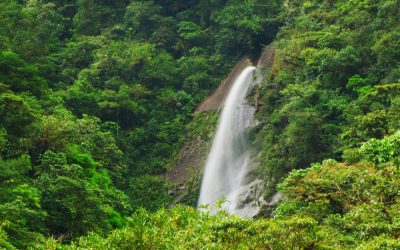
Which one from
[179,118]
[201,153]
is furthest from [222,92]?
[201,153]

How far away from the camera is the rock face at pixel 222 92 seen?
33.2 metres

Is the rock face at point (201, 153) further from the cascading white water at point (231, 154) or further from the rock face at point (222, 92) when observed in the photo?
the cascading white water at point (231, 154)

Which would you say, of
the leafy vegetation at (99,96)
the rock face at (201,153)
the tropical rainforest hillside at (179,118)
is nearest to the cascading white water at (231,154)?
the rock face at (201,153)

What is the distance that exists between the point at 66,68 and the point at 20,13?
167 inches

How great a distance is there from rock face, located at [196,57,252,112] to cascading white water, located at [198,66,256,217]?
0.52 m

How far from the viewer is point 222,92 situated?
111 ft

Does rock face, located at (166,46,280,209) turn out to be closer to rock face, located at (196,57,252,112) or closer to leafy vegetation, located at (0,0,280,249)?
rock face, located at (196,57,252,112)

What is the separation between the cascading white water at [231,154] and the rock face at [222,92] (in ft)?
1.70

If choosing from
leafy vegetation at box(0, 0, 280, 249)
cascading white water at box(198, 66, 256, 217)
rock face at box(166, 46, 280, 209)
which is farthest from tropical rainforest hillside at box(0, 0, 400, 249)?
cascading white water at box(198, 66, 256, 217)

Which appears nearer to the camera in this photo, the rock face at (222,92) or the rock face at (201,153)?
the rock face at (201,153)

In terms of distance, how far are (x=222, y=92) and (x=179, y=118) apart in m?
2.93

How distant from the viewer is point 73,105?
102 ft

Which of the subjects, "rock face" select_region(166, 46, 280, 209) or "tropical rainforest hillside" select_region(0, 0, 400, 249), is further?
"rock face" select_region(166, 46, 280, 209)

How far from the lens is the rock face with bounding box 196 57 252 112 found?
1309 inches
